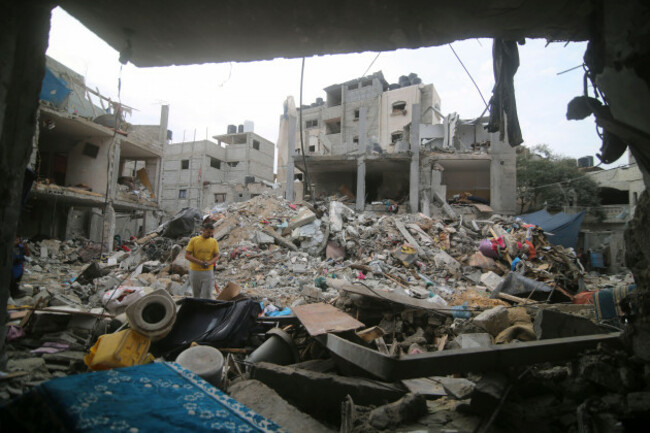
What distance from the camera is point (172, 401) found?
198cm

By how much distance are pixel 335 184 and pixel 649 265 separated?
1975cm

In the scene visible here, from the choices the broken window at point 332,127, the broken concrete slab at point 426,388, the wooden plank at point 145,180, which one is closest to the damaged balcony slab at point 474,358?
the broken concrete slab at point 426,388

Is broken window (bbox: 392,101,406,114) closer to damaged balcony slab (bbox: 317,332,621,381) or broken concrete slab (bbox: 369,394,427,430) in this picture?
damaged balcony slab (bbox: 317,332,621,381)

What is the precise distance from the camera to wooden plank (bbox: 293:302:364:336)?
11.7 feet

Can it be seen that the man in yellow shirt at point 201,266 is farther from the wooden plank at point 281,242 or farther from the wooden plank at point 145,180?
the wooden plank at point 145,180

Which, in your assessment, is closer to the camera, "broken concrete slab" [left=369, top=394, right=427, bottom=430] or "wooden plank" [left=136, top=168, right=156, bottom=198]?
"broken concrete slab" [left=369, top=394, right=427, bottom=430]

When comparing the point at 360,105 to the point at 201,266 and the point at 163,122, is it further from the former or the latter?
the point at 201,266

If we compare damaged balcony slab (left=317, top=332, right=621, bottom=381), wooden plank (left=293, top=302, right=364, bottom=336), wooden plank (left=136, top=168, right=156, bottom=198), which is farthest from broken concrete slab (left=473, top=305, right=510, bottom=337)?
wooden plank (left=136, top=168, right=156, bottom=198)

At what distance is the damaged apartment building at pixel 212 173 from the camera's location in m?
29.9

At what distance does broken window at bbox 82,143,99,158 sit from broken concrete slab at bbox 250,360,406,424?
14949 millimetres

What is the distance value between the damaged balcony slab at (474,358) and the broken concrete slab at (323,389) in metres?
0.29

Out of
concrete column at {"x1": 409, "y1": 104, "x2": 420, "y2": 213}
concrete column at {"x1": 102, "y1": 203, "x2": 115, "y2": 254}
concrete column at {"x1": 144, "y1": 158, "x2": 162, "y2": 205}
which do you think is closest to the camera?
concrete column at {"x1": 102, "y1": 203, "x2": 115, "y2": 254}

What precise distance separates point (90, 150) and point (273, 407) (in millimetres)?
15634

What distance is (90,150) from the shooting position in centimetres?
1405
